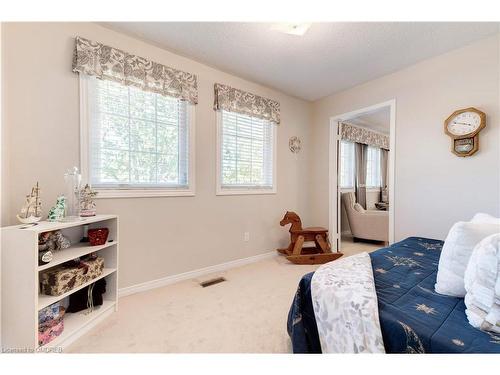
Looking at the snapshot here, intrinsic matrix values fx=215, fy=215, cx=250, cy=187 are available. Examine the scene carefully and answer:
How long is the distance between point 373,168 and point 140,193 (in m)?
5.50

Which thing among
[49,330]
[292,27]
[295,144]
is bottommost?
[49,330]

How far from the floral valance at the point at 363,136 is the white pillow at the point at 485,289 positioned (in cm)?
375

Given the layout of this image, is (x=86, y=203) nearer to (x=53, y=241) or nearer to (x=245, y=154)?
(x=53, y=241)

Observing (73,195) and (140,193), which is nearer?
(73,195)

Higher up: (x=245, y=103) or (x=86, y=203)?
(x=245, y=103)

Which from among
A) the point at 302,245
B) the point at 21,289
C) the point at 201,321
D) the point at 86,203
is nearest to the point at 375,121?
the point at 302,245

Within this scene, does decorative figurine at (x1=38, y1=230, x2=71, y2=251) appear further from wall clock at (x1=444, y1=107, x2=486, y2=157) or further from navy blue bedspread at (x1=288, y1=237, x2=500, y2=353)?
wall clock at (x1=444, y1=107, x2=486, y2=157)

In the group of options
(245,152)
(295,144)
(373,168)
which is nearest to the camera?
(245,152)

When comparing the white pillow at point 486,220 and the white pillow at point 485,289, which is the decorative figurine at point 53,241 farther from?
the white pillow at point 486,220

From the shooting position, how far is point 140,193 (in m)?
2.14

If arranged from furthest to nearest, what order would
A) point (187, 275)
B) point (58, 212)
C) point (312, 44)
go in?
1. point (187, 275)
2. point (312, 44)
3. point (58, 212)
